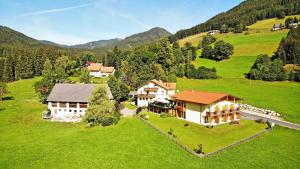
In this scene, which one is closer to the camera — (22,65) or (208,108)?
(208,108)

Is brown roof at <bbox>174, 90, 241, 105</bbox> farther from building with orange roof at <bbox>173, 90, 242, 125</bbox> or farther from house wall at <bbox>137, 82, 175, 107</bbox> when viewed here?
house wall at <bbox>137, 82, 175, 107</bbox>

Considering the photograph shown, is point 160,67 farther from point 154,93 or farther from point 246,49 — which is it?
point 246,49

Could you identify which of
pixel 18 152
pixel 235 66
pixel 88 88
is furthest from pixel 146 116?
pixel 235 66

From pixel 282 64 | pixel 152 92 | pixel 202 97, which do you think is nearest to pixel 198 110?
pixel 202 97

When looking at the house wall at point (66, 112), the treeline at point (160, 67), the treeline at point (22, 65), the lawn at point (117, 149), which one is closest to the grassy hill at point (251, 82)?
the treeline at point (160, 67)

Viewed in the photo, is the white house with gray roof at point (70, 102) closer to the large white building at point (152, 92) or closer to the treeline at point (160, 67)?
the large white building at point (152, 92)

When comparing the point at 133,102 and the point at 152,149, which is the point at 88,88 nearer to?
the point at 133,102
